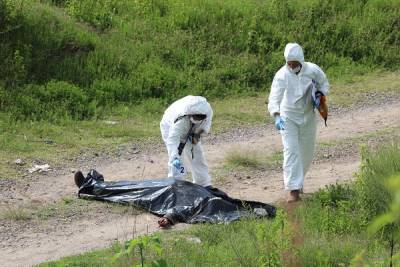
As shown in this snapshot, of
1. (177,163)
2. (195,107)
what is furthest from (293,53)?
(177,163)

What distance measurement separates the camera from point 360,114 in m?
13.9

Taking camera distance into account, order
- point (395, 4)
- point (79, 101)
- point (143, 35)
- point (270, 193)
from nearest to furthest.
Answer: point (270, 193) → point (79, 101) → point (143, 35) → point (395, 4)

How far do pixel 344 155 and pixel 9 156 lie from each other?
14.3 ft

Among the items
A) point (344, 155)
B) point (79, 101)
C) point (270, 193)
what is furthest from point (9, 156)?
point (344, 155)

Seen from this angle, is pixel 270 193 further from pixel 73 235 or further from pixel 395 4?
pixel 395 4

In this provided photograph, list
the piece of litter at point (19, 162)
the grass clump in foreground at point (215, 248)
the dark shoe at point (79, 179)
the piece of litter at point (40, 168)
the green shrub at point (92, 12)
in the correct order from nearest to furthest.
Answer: the grass clump in foreground at point (215, 248) → the dark shoe at point (79, 179) → the piece of litter at point (40, 168) → the piece of litter at point (19, 162) → the green shrub at point (92, 12)

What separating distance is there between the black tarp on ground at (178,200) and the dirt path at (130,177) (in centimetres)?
17

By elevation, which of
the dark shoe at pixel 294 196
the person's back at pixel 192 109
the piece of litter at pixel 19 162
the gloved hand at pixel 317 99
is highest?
the gloved hand at pixel 317 99

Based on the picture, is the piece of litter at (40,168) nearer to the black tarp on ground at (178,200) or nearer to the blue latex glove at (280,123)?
the black tarp on ground at (178,200)

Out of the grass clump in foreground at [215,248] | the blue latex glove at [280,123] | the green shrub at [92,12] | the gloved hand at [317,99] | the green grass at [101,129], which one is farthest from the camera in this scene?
the green shrub at [92,12]

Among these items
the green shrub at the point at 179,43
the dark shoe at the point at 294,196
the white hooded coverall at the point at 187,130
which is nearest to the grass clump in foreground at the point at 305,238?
the dark shoe at the point at 294,196

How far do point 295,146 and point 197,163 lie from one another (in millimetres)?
1098

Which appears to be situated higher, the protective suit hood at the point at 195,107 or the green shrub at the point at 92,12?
the green shrub at the point at 92,12

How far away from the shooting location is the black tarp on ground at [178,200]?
8.94 meters
